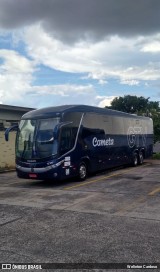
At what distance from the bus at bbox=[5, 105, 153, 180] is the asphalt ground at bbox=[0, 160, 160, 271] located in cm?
115

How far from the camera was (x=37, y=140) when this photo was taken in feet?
46.8

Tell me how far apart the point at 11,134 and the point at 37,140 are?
9.55m

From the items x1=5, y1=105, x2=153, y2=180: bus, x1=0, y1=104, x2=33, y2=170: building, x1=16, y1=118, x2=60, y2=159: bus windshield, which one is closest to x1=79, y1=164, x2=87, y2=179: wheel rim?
x1=5, y1=105, x2=153, y2=180: bus

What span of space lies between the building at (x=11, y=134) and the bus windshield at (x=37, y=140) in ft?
24.4

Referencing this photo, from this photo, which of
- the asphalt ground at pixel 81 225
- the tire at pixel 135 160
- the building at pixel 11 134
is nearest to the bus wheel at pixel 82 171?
the asphalt ground at pixel 81 225

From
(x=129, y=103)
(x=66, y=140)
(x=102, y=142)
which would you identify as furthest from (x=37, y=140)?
(x=129, y=103)

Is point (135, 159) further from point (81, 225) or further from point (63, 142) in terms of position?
point (81, 225)

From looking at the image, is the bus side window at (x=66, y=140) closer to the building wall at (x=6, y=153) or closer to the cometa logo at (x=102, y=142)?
the cometa logo at (x=102, y=142)

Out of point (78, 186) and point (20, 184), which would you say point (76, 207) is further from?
point (20, 184)

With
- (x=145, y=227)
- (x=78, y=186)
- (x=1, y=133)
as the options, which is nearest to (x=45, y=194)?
(x=78, y=186)

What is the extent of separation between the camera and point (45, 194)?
12.3 m

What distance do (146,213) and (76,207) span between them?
2053mm

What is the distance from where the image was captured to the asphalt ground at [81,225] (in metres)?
5.96

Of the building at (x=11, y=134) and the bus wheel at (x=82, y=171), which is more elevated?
the building at (x=11, y=134)
